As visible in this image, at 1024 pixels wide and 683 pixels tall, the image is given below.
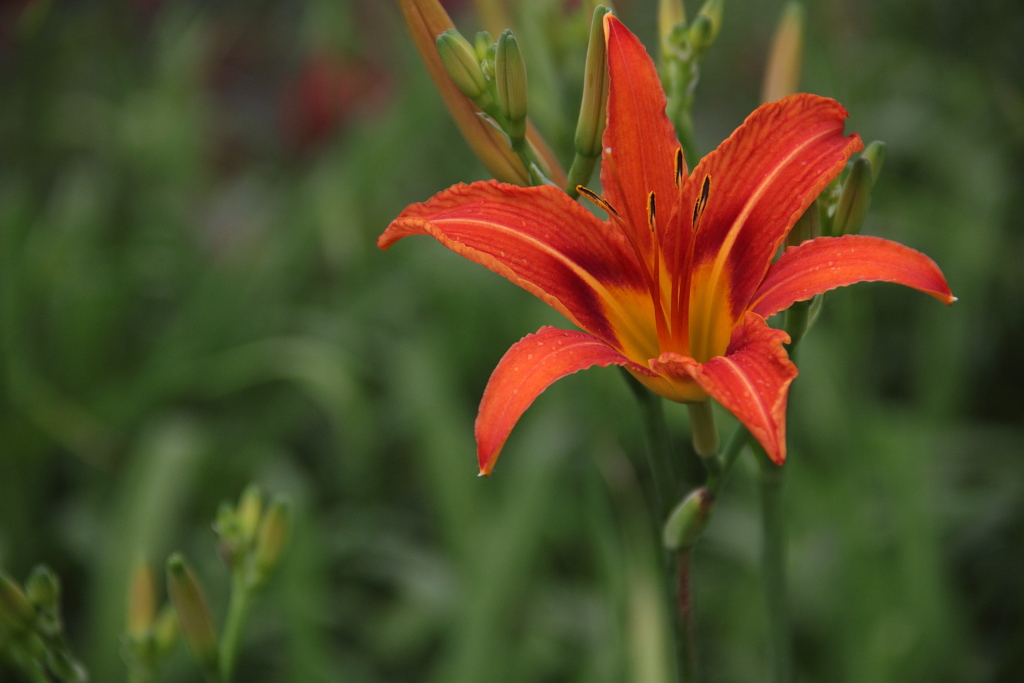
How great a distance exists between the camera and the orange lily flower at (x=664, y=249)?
0.47 meters

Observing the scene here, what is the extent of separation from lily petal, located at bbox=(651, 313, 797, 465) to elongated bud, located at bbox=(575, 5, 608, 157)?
0.18 m

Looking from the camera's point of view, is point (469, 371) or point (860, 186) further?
point (469, 371)

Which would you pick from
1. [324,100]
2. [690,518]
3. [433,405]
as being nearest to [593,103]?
[690,518]

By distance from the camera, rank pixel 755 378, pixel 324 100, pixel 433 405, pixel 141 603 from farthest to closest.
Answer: pixel 324 100 → pixel 433 405 → pixel 141 603 → pixel 755 378

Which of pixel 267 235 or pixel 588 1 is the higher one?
pixel 267 235

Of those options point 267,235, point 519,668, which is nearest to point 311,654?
point 519,668

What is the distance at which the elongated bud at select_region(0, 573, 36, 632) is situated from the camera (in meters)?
0.67

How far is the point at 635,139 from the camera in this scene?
1.86ft

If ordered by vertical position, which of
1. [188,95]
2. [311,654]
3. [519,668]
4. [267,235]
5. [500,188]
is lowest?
[519,668]

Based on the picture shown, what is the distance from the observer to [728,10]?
3.77 metres

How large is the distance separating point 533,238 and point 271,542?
1.39 feet

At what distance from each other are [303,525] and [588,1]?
102 cm

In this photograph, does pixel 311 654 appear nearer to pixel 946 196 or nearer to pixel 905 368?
pixel 905 368

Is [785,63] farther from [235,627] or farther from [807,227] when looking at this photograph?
[235,627]
